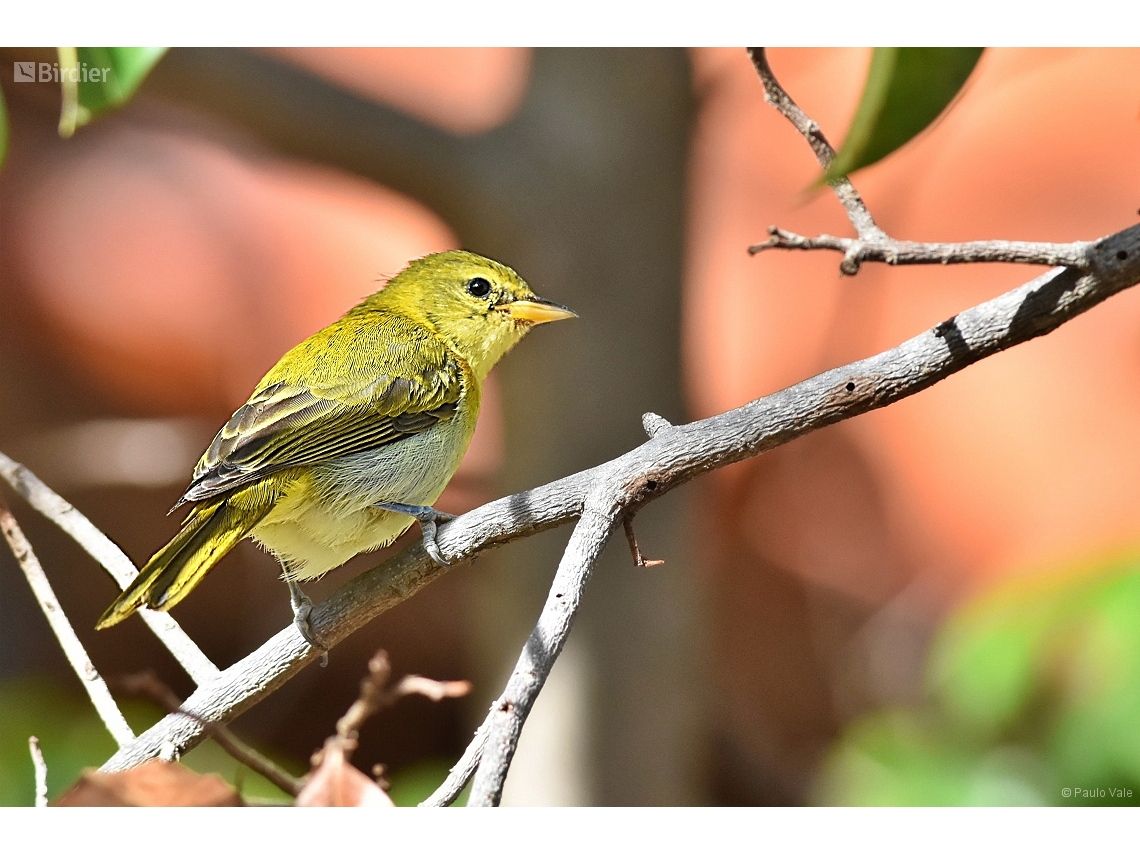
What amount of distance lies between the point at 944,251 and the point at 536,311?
0.66m

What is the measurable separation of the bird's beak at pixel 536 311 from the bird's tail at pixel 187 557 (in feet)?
1.51

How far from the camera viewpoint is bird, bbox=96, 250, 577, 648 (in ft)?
4.09

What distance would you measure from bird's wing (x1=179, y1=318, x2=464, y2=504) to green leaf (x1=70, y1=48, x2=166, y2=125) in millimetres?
405

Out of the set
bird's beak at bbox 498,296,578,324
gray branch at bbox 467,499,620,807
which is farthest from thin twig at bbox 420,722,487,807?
bird's beak at bbox 498,296,578,324

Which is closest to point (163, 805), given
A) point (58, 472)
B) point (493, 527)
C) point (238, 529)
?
point (238, 529)

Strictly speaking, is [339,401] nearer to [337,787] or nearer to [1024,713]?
[337,787]

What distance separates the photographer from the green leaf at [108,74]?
119cm

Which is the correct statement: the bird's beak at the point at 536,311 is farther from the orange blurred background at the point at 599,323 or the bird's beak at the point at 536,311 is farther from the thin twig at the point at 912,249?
the thin twig at the point at 912,249

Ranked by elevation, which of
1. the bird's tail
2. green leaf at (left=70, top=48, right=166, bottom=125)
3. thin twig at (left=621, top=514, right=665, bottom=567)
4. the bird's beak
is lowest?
thin twig at (left=621, top=514, right=665, bottom=567)

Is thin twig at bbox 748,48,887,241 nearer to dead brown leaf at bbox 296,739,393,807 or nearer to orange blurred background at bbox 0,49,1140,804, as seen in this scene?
orange blurred background at bbox 0,49,1140,804

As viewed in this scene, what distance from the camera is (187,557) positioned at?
4.00 ft

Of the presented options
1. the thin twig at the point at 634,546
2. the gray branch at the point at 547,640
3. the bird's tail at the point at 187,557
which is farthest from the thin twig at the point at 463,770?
the bird's tail at the point at 187,557

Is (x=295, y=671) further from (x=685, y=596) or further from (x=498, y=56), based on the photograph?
(x=498, y=56)

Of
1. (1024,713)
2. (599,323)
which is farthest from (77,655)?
(1024,713)
